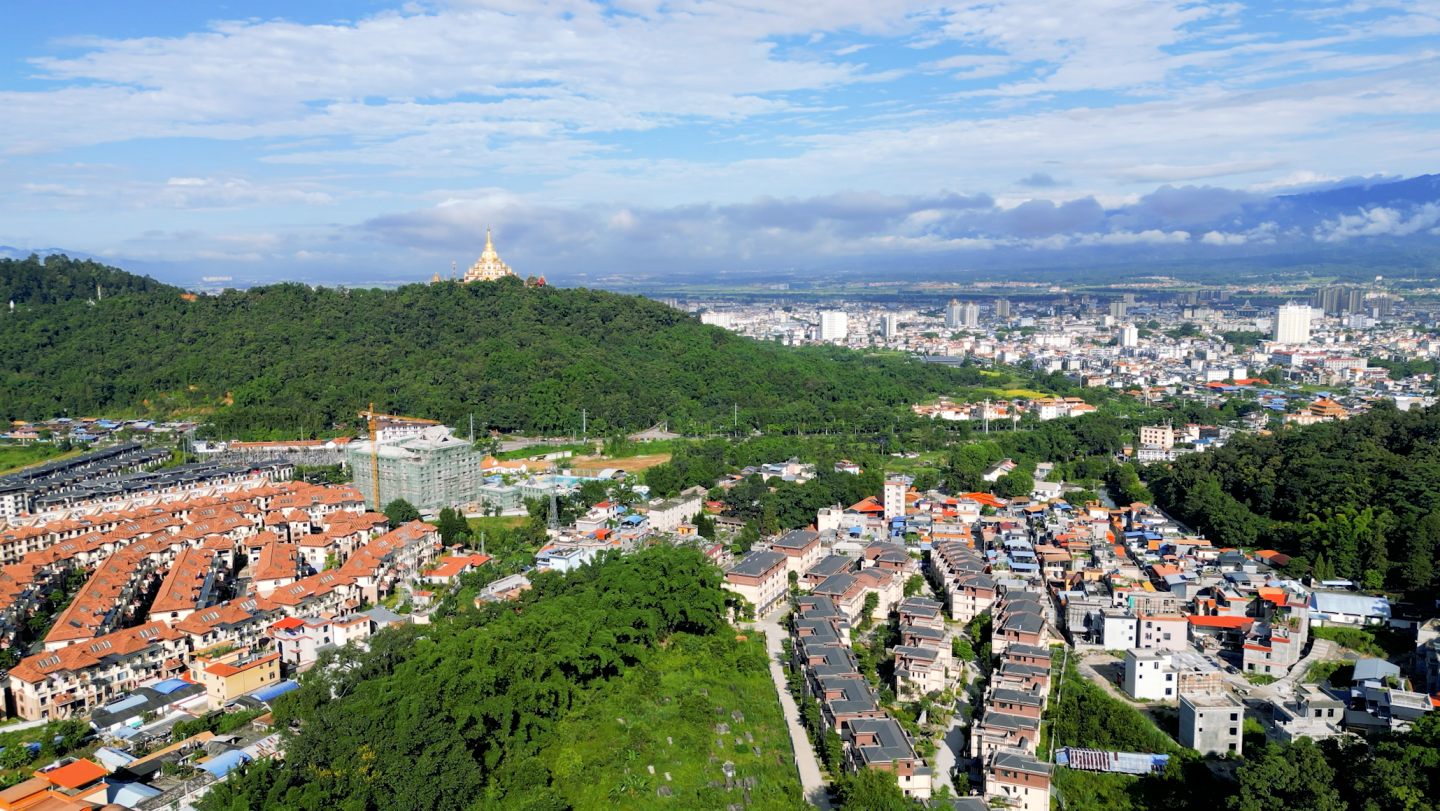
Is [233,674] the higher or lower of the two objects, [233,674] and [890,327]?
the lower

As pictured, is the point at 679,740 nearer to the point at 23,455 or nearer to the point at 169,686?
the point at 169,686

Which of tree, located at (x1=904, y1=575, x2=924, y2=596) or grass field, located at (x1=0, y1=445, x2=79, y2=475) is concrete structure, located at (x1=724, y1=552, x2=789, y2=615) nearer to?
tree, located at (x1=904, y1=575, x2=924, y2=596)

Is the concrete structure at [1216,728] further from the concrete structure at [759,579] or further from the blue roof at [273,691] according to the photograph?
the blue roof at [273,691]

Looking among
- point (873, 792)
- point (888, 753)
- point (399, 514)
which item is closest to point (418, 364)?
point (399, 514)

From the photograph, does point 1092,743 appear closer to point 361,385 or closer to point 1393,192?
point 361,385

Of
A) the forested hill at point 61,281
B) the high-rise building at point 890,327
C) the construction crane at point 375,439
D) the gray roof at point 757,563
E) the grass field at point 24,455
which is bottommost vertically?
the gray roof at point 757,563

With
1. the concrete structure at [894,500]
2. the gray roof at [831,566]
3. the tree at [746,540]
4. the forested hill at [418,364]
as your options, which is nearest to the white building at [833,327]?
the forested hill at [418,364]
